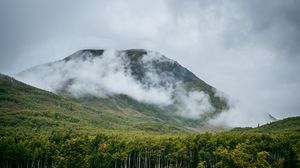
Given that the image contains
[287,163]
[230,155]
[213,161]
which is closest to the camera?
[230,155]

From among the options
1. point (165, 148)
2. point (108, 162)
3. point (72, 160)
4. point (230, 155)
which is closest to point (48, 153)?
point (72, 160)

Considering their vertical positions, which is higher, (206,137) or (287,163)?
(206,137)

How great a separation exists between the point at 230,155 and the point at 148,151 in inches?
2605

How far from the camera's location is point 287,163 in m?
117

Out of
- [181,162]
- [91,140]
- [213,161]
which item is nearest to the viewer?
[213,161]

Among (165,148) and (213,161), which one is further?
(165,148)

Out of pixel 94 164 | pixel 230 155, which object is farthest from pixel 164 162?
pixel 230 155

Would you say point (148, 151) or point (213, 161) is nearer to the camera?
point (213, 161)

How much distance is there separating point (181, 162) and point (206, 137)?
49.8 feet

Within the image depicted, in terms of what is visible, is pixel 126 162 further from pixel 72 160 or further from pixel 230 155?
pixel 230 155

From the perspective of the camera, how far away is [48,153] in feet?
460

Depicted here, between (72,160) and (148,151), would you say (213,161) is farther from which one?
(72,160)

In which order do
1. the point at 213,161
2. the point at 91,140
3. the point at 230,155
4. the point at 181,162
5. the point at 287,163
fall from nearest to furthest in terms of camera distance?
the point at 230,155 → the point at 287,163 → the point at 213,161 → the point at 181,162 → the point at 91,140

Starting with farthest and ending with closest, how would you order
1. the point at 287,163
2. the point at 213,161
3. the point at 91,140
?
the point at 91,140 < the point at 213,161 < the point at 287,163
